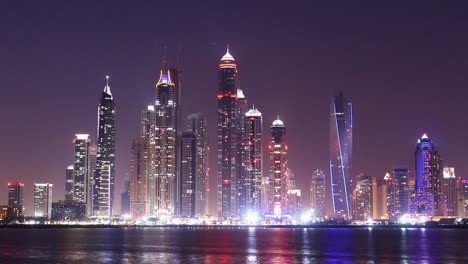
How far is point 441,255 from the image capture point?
116 meters

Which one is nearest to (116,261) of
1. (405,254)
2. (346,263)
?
(346,263)

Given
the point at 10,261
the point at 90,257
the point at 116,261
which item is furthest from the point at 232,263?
the point at 10,261

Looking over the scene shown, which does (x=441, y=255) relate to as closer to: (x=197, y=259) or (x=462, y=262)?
(x=462, y=262)

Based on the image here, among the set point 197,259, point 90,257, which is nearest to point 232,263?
point 197,259

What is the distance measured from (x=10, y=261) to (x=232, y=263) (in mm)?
31702

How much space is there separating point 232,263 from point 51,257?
30.3m

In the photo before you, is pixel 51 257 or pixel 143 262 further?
pixel 51 257

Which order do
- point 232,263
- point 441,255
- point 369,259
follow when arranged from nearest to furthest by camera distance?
1. point 232,263
2. point 369,259
3. point 441,255

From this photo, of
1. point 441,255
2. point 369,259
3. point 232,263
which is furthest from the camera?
point 441,255

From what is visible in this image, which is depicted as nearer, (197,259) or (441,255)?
(197,259)

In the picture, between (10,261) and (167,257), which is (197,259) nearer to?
(167,257)

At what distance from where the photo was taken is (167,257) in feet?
360

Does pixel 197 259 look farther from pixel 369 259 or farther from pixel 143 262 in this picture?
pixel 369 259

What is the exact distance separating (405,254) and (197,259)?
1409 inches
